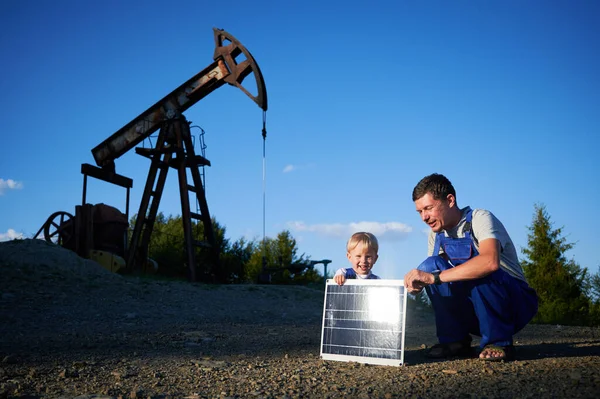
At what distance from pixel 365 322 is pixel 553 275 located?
1456cm

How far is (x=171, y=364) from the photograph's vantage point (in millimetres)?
3322

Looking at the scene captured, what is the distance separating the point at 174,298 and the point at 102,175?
6.43m

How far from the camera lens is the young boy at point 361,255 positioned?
3.75 meters

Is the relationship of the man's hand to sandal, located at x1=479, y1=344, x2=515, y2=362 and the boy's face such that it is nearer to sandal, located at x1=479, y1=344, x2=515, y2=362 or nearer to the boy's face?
sandal, located at x1=479, y1=344, x2=515, y2=362

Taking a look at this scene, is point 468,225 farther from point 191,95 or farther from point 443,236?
point 191,95

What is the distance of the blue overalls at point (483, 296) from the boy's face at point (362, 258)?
22.1 inches

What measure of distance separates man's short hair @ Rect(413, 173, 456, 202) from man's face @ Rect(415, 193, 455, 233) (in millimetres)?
25

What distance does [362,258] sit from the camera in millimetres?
3766

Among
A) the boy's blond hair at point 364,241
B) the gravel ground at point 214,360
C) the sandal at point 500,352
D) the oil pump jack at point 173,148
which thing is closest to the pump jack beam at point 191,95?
the oil pump jack at point 173,148

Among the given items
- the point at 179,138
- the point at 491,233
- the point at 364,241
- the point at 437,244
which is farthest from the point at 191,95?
the point at 491,233

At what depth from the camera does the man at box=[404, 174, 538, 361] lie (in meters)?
2.98

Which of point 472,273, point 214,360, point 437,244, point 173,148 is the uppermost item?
point 173,148

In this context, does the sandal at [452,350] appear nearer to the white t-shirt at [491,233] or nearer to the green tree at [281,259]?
the white t-shirt at [491,233]

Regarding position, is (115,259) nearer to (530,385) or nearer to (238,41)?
(238,41)
